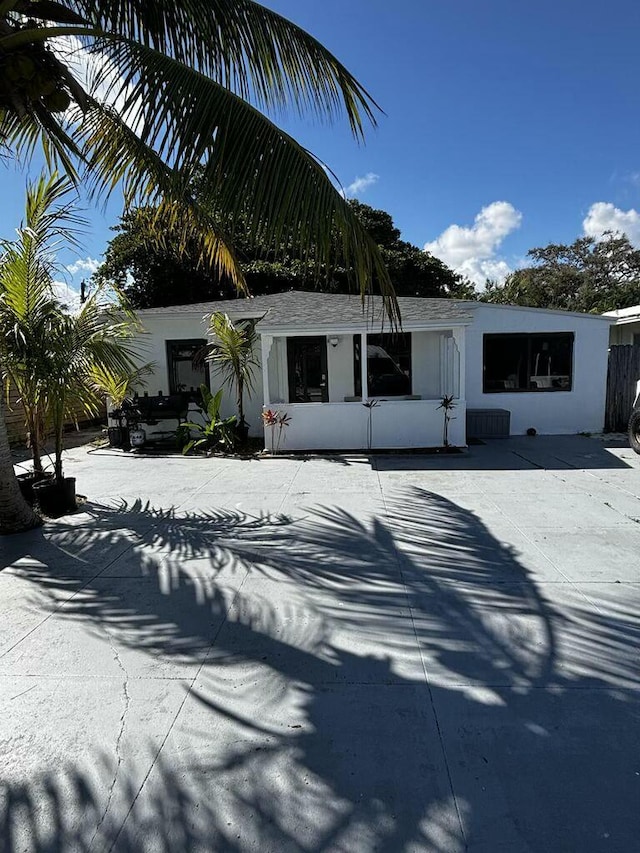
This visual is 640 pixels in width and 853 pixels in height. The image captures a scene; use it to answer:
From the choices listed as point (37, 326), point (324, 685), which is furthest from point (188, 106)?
point (324, 685)

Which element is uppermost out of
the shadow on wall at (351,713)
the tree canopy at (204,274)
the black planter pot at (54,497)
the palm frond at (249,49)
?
the tree canopy at (204,274)

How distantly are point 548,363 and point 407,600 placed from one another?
928cm

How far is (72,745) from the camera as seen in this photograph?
2197mm

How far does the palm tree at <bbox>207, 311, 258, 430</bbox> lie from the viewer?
9.98 metres

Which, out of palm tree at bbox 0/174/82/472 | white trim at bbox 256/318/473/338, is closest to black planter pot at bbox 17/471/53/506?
palm tree at bbox 0/174/82/472

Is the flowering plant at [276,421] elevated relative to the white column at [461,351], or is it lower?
lower

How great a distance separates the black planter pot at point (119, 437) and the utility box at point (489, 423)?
779cm

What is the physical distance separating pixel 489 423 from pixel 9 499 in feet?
29.9

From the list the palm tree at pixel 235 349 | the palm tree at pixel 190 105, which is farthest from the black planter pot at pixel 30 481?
the palm tree at pixel 235 349

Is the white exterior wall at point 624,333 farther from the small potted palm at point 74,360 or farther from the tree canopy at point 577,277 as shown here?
the small potted palm at point 74,360

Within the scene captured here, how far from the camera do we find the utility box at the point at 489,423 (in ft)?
35.0

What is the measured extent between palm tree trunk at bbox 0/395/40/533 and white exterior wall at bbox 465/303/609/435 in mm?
9103

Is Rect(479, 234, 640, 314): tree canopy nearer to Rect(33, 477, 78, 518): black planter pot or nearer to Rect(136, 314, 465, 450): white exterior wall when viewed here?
Rect(136, 314, 465, 450): white exterior wall

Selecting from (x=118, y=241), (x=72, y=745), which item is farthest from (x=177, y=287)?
(x=72, y=745)
